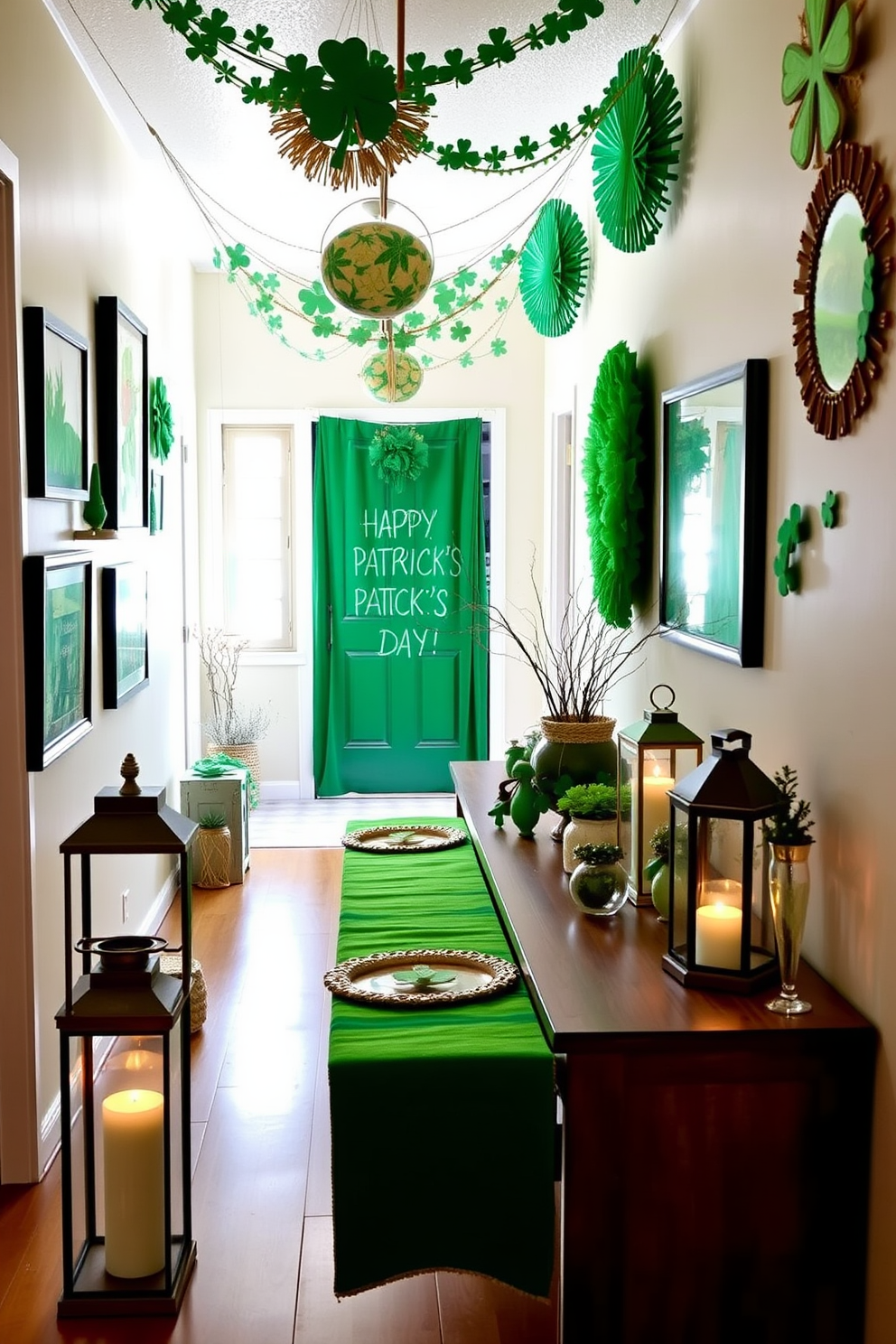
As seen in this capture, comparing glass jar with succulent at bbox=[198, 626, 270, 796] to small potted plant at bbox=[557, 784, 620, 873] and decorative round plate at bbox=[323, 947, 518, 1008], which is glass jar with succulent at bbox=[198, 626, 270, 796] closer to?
small potted plant at bbox=[557, 784, 620, 873]

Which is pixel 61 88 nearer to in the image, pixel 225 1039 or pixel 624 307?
pixel 624 307

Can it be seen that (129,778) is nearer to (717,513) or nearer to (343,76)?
(343,76)

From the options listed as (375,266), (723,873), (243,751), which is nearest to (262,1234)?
(723,873)

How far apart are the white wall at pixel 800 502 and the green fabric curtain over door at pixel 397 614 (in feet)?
10.6

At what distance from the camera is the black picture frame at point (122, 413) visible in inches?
152

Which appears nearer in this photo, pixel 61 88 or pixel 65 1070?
pixel 65 1070

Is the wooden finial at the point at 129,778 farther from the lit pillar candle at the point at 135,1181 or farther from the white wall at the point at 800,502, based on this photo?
the white wall at the point at 800,502

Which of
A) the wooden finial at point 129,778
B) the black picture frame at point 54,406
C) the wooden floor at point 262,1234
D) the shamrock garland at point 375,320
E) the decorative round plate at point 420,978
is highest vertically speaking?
the shamrock garland at point 375,320

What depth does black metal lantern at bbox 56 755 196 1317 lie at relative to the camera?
2.23 m

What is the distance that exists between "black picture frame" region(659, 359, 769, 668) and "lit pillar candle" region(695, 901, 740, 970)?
625 mm

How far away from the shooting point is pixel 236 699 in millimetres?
6855

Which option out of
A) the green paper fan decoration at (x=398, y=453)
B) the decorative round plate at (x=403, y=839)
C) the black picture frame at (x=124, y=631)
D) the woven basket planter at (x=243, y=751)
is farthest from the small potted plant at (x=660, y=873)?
the green paper fan decoration at (x=398, y=453)

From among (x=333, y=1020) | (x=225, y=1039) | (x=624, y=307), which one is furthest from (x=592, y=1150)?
(x=624, y=307)

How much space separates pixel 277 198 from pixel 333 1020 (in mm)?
3606
